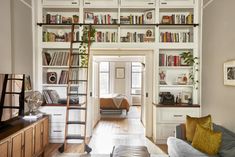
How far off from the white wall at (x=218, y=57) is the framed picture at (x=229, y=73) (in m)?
0.09

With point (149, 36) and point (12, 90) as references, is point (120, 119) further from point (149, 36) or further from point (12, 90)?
point (12, 90)

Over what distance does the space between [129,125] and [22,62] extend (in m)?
3.75

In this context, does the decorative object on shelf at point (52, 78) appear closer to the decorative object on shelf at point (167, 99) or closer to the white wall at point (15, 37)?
the white wall at point (15, 37)

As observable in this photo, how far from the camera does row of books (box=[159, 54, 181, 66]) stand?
17.4 ft

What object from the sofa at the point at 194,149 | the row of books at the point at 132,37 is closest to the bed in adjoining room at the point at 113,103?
the row of books at the point at 132,37

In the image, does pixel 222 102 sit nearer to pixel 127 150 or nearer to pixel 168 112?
pixel 168 112

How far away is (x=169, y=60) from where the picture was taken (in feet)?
17.5

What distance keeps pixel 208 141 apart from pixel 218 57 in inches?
66.4

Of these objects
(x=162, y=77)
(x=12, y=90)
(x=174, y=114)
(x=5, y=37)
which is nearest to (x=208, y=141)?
(x=174, y=114)

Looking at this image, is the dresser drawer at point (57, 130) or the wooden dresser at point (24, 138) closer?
the wooden dresser at point (24, 138)

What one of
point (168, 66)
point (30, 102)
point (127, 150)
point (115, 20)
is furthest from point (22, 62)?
point (168, 66)

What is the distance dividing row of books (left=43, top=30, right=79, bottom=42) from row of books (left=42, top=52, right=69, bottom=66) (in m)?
0.31

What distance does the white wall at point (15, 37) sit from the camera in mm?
3801

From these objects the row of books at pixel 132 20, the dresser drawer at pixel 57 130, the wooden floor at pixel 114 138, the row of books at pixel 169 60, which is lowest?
the wooden floor at pixel 114 138
